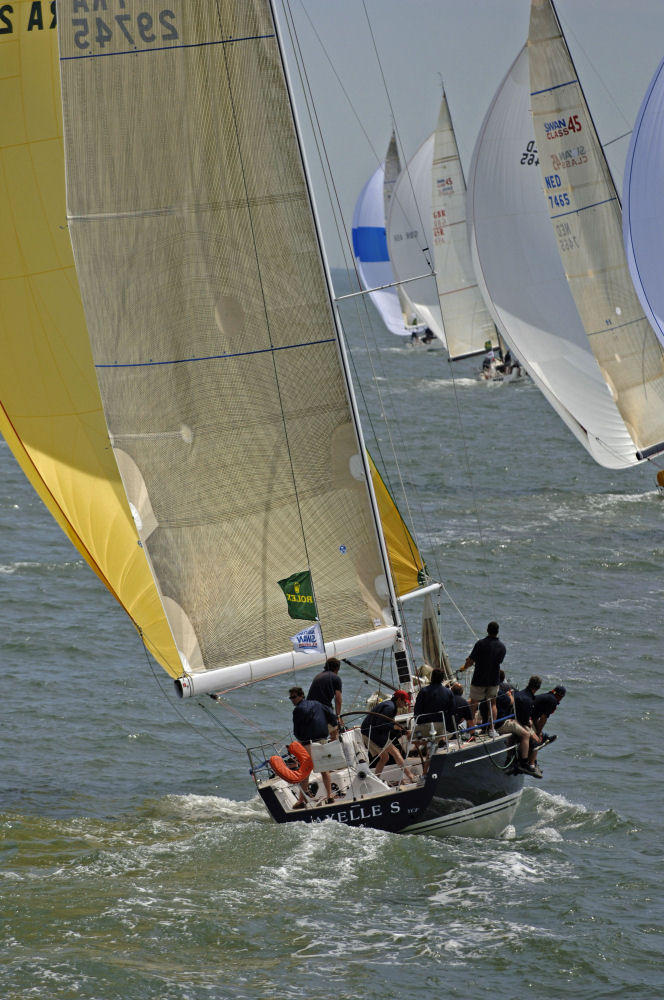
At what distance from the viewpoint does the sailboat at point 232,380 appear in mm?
14469

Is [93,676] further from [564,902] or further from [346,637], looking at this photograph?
[564,902]

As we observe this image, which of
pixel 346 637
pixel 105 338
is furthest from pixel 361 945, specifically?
pixel 105 338

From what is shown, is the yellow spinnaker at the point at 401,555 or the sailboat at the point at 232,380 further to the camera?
the yellow spinnaker at the point at 401,555

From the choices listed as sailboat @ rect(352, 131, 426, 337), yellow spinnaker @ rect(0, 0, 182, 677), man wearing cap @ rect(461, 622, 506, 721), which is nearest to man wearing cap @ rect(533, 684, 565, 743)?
man wearing cap @ rect(461, 622, 506, 721)

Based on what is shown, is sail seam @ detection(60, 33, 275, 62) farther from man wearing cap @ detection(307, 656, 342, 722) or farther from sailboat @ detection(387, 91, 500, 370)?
sailboat @ detection(387, 91, 500, 370)

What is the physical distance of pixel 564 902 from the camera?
44.7ft

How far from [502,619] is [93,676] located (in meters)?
6.81

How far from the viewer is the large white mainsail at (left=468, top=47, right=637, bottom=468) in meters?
31.2

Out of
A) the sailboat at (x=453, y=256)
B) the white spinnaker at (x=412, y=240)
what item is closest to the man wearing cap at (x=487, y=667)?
the sailboat at (x=453, y=256)

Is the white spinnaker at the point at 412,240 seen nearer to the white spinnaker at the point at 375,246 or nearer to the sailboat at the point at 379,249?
the sailboat at the point at 379,249

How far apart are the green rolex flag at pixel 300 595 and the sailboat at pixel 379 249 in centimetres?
6340

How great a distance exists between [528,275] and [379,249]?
4979cm

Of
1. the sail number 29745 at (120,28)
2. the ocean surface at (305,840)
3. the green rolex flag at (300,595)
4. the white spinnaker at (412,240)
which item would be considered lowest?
the ocean surface at (305,840)

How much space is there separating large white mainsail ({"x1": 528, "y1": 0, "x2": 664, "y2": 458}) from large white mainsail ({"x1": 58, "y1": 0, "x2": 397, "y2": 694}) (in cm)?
1675
